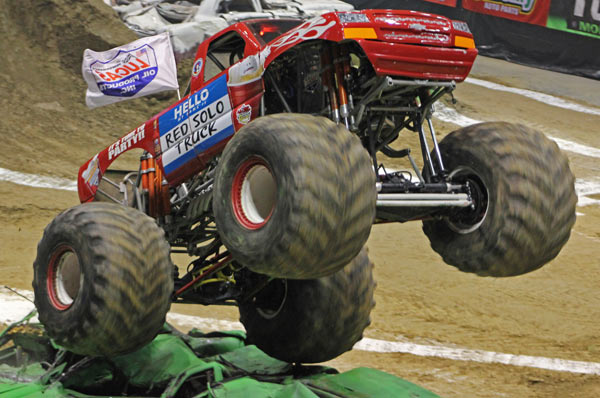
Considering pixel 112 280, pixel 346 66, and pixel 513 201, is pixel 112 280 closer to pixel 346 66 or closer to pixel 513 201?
pixel 346 66

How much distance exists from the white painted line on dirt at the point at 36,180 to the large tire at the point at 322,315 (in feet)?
26.5

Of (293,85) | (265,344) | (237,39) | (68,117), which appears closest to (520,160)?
(293,85)

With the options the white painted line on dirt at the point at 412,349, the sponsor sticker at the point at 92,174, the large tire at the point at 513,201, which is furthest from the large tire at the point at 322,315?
the white painted line on dirt at the point at 412,349

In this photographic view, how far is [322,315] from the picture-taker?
6629mm

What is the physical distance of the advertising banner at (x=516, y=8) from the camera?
19688mm

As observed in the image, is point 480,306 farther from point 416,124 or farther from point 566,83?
point 566,83

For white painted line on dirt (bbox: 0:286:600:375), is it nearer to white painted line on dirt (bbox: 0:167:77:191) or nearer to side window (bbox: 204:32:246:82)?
side window (bbox: 204:32:246:82)

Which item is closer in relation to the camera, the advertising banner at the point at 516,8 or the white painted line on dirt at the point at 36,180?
the white painted line on dirt at the point at 36,180

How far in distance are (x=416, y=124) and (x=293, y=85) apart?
35.6 inches

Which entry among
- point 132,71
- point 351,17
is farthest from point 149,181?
point 132,71

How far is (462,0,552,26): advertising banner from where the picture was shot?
64.6 feet

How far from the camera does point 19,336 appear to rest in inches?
275

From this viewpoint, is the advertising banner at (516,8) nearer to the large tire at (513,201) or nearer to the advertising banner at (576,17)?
the advertising banner at (576,17)

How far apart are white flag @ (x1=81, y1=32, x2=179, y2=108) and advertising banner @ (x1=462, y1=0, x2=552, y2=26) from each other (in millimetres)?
12217
